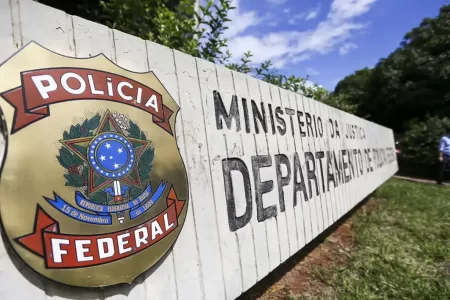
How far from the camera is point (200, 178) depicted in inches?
68.9

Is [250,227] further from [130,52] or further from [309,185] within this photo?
[130,52]

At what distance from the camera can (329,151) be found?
146 inches

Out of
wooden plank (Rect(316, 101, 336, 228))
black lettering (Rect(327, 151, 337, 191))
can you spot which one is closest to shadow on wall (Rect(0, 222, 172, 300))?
wooden plank (Rect(316, 101, 336, 228))

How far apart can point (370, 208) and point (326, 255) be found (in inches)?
109

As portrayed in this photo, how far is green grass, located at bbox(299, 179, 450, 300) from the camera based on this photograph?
2684mm

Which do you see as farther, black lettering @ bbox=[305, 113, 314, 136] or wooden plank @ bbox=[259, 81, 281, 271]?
black lettering @ bbox=[305, 113, 314, 136]

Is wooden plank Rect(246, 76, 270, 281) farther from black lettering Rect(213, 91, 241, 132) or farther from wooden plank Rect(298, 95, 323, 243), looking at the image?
wooden plank Rect(298, 95, 323, 243)

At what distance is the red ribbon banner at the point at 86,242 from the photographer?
42.5 inches

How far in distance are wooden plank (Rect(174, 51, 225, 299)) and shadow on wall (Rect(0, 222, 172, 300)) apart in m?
0.42

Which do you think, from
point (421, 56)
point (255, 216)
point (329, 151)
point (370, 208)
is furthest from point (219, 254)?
point (421, 56)

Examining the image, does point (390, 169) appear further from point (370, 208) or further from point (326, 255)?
point (326, 255)

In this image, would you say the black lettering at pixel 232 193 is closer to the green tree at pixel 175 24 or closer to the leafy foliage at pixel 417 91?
the green tree at pixel 175 24

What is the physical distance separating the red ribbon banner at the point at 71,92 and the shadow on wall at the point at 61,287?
1.28 ft

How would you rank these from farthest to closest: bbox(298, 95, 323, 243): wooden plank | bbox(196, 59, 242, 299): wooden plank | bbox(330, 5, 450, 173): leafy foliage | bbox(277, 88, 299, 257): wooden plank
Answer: bbox(330, 5, 450, 173): leafy foliage
bbox(298, 95, 323, 243): wooden plank
bbox(277, 88, 299, 257): wooden plank
bbox(196, 59, 242, 299): wooden plank
